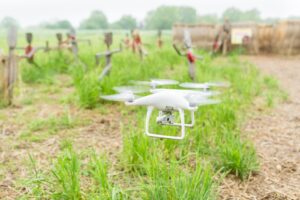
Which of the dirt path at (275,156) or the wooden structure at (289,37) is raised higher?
the wooden structure at (289,37)

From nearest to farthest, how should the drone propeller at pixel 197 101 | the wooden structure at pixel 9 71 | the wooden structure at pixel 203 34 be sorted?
the drone propeller at pixel 197 101, the wooden structure at pixel 9 71, the wooden structure at pixel 203 34

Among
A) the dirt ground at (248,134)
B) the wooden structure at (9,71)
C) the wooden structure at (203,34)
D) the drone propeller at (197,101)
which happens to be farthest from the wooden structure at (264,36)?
the drone propeller at (197,101)

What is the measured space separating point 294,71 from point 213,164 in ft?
24.4

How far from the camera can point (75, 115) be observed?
4.46m

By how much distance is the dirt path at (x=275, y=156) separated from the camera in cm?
255

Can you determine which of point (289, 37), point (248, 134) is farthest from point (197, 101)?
point (289, 37)

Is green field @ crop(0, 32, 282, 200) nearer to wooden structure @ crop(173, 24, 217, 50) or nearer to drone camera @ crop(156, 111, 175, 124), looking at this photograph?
drone camera @ crop(156, 111, 175, 124)

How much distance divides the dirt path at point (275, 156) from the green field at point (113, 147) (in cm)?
12

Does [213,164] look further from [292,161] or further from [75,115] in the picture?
[75,115]

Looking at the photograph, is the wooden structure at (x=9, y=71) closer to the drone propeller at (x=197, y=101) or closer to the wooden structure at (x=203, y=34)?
the drone propeller at (x=197, y=101)

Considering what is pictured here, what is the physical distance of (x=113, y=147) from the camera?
3.38 m

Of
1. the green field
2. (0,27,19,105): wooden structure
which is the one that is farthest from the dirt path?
(0,27,19,105): wooden structure

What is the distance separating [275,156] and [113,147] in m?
1.38

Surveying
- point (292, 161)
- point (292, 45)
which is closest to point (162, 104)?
point (292, 161)
